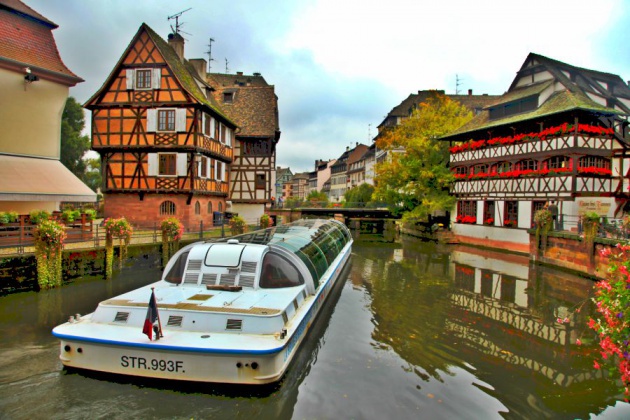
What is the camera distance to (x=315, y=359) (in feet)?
28.5

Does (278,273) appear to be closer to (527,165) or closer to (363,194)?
(527,165)

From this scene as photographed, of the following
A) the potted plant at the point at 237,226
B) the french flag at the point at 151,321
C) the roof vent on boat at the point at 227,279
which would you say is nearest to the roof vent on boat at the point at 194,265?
the roof vent on boat at the point at 227,279

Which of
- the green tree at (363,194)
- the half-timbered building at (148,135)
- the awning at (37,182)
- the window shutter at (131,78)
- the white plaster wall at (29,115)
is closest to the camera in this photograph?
the awning at (37,182)

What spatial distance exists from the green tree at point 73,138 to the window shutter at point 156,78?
23929 millimetres

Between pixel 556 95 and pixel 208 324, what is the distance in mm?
25681

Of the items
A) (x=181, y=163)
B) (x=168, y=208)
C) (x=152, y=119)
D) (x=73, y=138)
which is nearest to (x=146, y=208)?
(x=168, y=208)

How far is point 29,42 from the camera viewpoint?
1944 centimetres

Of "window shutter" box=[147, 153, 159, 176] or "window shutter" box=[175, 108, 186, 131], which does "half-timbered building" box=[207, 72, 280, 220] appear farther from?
"window shutter" box=[147, 153, 159, 176]

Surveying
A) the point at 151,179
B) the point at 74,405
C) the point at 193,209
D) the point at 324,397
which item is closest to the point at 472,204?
the point at 193,209

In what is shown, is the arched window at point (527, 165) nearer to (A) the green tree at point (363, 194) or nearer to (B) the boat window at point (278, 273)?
(B) the boat window at point (278, 273)

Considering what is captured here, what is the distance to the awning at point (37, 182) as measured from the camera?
16656 millimetres

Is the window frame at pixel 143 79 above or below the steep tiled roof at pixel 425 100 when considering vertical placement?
below

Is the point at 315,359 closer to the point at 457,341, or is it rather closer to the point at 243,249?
the point at 243,249

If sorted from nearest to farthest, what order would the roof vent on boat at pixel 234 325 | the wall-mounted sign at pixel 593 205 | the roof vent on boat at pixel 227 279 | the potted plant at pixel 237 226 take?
1. the roof vent on boat at pixel 234 325
2. the roof vent on boat at pixel 227 279
3. the wall-mounted sign at pixel 593 205
4. the potted plant at pixel 237 226
